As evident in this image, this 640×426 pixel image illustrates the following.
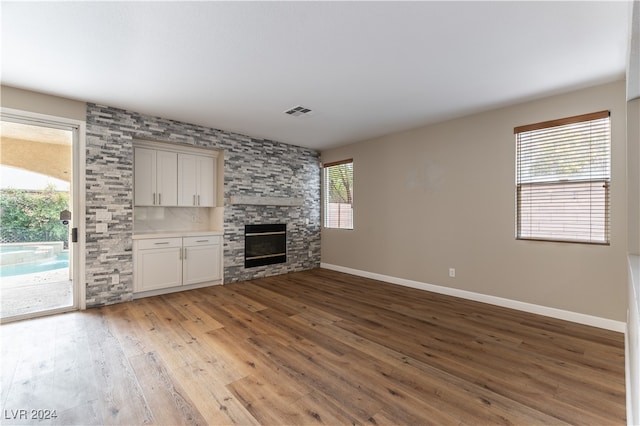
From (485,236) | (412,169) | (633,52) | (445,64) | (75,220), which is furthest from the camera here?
(412,169)

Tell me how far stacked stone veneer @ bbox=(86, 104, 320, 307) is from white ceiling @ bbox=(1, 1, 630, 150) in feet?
1.68

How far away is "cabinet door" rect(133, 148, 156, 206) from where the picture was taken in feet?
15.1

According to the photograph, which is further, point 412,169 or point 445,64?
point 412,169

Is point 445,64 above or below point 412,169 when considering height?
above

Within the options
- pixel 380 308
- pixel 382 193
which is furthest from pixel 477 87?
pixel 380 308

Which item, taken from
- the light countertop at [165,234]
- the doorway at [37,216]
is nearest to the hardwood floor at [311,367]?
the doorway at [37,216]

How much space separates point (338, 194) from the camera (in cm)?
647

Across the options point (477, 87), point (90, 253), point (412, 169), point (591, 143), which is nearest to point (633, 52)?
point (477, 87)

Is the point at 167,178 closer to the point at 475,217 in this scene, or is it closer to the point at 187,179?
the point at 187,179

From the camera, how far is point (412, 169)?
502 centimetres

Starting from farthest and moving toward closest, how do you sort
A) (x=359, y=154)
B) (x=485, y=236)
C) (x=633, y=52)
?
(x=359, y=154)
(x=485, y=236)
(x=633, y=52)

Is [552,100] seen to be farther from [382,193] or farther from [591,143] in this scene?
[382,193]

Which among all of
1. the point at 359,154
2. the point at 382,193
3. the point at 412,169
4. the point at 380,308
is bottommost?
the point at 380,308

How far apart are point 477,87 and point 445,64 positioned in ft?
2.54
